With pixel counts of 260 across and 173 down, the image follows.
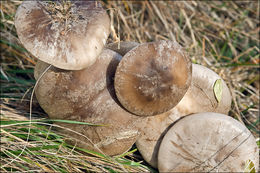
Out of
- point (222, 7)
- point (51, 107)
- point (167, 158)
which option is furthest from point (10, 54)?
point (222, 7)

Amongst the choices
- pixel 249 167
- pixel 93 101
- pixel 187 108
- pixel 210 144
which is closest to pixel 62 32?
pixel 93 101

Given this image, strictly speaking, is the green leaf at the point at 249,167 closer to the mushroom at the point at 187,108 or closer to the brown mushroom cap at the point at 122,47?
the mushroom at the point at 187,108

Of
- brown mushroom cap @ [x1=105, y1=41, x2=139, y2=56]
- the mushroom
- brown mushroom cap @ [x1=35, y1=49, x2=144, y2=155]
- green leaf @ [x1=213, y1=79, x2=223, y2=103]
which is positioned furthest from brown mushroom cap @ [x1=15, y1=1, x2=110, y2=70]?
green leaf @ [x1=213, y1=79, x2=223, y2=103]

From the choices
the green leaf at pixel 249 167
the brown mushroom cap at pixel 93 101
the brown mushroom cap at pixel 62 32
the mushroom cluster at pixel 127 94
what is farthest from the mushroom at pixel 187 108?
the brown mushroom cap at pixel 62 32

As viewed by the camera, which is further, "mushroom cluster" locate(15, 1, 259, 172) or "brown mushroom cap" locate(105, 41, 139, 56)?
"brown mushroom cap" locate(105, 41, 139, 56)

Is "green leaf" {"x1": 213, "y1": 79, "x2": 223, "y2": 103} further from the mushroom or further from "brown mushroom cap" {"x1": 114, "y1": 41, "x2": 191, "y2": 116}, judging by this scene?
"brown mushroom cap" {"x1": 114, "y1": 41, "x2": 191, "y2": 116}

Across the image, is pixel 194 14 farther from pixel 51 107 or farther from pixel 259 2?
pixel 51 107
